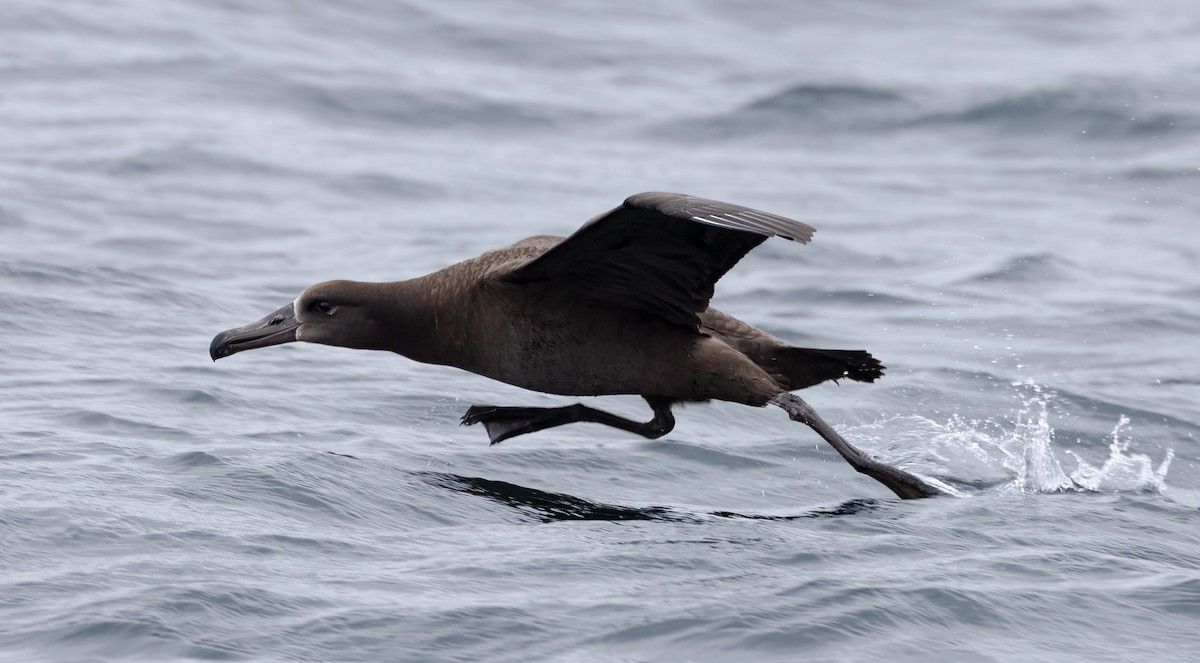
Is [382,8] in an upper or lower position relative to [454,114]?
upper

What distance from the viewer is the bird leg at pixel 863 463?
7.71 m

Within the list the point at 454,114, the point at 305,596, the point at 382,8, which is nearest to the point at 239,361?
the point at 305,596

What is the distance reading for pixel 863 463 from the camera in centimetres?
778

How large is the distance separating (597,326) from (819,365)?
112 cm

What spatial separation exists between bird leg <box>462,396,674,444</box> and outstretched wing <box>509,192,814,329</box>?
82 centimetres

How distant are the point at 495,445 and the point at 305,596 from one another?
2.86 meters

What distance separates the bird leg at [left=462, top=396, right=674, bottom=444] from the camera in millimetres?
8297

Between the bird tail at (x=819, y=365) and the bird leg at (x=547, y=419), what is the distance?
61 centimetres

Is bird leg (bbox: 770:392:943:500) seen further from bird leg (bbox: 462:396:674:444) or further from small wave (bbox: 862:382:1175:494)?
bird leg (bbox: 462:396:674:444)

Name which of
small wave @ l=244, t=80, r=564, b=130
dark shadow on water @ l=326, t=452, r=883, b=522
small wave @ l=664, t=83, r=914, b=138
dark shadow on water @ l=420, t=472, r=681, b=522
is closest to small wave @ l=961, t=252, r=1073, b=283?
small wave @ l=664, t=83, r=914, b=138

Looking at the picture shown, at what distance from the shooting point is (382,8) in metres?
21.4

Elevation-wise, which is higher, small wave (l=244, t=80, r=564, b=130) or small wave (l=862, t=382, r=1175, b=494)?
small wave (l=244, t=80, r=564, b=130)

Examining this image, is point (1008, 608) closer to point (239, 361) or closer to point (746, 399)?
point (746, 399)

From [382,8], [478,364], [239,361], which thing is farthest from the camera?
[382,8]
